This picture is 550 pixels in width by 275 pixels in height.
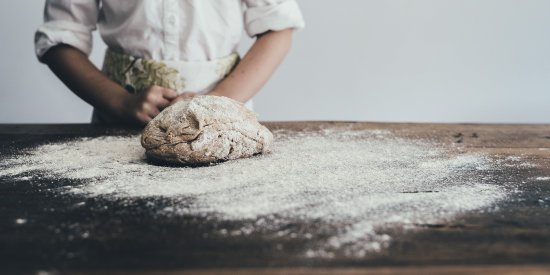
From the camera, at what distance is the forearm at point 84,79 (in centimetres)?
122

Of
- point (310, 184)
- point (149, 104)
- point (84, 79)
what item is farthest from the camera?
point (84, 79)

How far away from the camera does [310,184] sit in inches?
29.6

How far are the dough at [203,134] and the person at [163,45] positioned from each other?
0.98 ft

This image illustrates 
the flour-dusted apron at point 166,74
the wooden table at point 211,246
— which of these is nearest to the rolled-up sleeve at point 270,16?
the flour-dusted apron at point 166,74

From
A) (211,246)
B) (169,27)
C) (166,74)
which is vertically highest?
(169,27)

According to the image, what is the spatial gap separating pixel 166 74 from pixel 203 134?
1.51ft

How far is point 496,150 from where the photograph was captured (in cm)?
100

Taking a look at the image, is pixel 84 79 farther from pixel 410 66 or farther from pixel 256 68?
pixel 410 66

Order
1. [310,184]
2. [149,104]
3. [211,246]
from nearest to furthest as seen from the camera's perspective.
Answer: [211,246]
[310,184]
[149,104]

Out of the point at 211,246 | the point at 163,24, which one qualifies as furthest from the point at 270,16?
the point at 211,246

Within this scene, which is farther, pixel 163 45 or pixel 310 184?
pixel 163 45

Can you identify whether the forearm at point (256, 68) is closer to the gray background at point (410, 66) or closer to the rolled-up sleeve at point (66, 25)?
the rolled-up sleeve at point (66, 25)

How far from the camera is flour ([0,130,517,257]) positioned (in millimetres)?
594

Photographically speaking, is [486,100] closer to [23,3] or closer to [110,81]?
[110,81]
